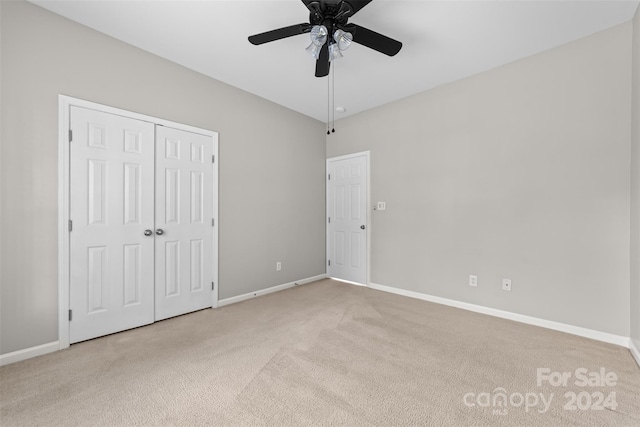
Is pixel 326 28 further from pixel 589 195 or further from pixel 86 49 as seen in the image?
pixel 589 195

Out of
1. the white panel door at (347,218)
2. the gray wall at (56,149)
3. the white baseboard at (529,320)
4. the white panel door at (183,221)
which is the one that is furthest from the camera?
the white panel door at (347,218)

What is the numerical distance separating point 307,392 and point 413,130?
328 centimetres

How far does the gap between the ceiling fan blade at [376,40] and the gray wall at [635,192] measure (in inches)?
74.6

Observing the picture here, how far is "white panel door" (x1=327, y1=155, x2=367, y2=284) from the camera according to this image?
425 cm

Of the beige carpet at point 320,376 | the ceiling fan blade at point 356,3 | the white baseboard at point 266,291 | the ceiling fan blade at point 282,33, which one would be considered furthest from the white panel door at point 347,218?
the ceiling fan blade at point 356,3

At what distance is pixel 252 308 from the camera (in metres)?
3.23

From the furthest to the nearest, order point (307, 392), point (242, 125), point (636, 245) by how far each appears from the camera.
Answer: point (242, 125)
point (636, 245)
point (307, 392)

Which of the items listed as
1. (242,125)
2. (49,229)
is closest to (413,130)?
(242,125)

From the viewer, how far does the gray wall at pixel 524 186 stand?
2.37m

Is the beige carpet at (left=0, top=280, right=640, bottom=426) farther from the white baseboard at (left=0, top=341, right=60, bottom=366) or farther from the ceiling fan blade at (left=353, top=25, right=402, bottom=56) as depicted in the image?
the ceiling fan blade at (left=353, top=25, right=402, bottom=56)

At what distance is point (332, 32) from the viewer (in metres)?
1.99

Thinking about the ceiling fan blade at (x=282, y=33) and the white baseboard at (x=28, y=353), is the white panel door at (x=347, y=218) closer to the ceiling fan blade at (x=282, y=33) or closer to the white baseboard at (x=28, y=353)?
the ceiling fan blade at (x=282, y=33)

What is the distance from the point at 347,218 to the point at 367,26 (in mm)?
2714

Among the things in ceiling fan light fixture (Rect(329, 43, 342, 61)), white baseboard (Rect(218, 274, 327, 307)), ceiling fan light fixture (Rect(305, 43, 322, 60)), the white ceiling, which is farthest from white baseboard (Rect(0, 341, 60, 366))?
ceiling fan light fixture (Rect(329, 43, 342, 61))
